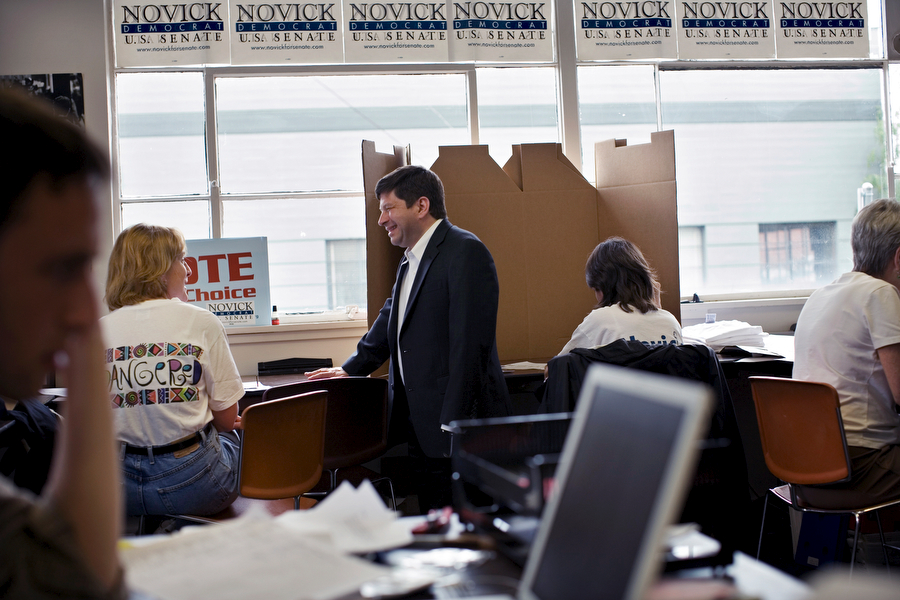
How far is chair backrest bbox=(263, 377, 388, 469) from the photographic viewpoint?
2766mm

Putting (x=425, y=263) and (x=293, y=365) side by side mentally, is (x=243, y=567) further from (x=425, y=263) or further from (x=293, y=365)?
(x=293, y=365)

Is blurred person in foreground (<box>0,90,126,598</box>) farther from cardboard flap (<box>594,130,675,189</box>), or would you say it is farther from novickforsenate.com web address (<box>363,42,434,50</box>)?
novickforsenate.com web address (<box>363,42,434,50</box>)

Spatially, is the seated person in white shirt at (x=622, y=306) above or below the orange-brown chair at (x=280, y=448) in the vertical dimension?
above

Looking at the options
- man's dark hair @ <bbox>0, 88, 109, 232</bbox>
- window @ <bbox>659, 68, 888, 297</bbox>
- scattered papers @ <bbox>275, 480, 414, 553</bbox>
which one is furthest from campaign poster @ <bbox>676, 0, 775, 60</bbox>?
man's dark hair @ <bbox>0, 88, 109, 232</bbox>

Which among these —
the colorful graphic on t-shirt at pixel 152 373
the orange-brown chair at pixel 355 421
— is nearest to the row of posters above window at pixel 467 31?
the orange-brown chair at pixel 355 421

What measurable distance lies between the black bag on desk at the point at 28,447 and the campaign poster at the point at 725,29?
384 centimetres

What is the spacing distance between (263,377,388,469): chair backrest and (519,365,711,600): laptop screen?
203cm

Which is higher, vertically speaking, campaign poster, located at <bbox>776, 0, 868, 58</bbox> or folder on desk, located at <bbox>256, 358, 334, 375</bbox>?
campaign poster, located at <bbox>776, 0, 868, 58</bbox>

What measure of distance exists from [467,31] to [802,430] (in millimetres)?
2849

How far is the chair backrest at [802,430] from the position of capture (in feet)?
7.46

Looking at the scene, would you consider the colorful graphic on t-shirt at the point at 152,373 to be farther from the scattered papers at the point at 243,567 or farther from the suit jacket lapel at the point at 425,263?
the scattered papers at the point at 243,567

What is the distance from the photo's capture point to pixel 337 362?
13.0 feet

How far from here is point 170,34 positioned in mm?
3961

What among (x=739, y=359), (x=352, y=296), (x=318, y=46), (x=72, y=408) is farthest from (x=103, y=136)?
(x=72, y=408)
